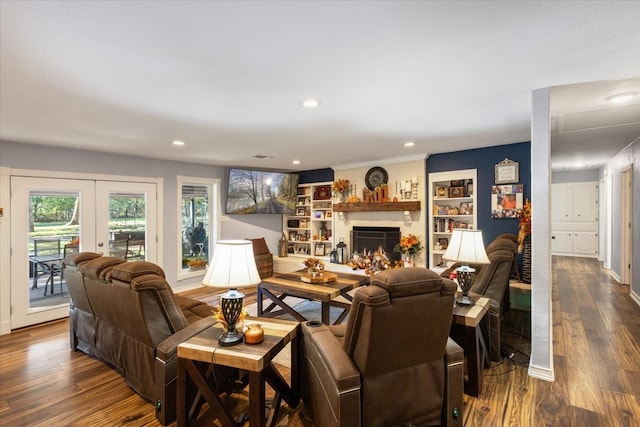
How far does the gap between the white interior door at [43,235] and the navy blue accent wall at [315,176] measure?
407 cm

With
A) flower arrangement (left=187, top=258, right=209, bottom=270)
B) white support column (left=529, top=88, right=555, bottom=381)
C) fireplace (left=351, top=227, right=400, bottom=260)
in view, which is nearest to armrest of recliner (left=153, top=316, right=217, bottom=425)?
white support column (left=529, top=88, right=555, bottom=381)

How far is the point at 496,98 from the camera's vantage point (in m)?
2.64

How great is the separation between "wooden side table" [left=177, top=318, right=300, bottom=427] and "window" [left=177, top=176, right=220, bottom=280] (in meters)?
4.10

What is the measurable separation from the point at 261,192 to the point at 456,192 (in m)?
3.81

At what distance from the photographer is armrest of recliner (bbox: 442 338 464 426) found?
1944 mm

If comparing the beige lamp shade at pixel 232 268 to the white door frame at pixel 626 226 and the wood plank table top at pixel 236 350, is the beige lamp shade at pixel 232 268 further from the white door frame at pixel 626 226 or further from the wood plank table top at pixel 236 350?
the white door frame at pixel 626 226

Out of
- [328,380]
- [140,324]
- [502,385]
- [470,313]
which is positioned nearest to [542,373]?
[502,385]

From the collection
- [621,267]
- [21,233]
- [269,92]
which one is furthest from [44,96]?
[621,267]

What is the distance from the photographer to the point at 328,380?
1.74m

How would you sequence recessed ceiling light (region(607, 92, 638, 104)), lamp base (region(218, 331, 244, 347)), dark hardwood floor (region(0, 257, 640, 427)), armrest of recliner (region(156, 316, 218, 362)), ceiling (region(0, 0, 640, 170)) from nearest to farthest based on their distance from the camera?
1. ceiling (region(0, 0, 640, 170))
2. lamp base (region(218, 331, 244, 347))
3. armrest of recliner (region(156, 316, 218, 362))
4. dark hardwood floor (region(0, 257, 640, 427))
5. recessed ceiling light (region(607, 92, 638, 104))

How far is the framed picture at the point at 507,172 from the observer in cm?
453

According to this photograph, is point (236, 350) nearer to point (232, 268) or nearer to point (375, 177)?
point (232, 268)

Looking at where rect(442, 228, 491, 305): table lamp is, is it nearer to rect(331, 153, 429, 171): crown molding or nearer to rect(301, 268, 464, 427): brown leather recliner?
rect(301, 268, 464, 427): brown leather recliner

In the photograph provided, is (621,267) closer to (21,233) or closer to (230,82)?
(230,82)
